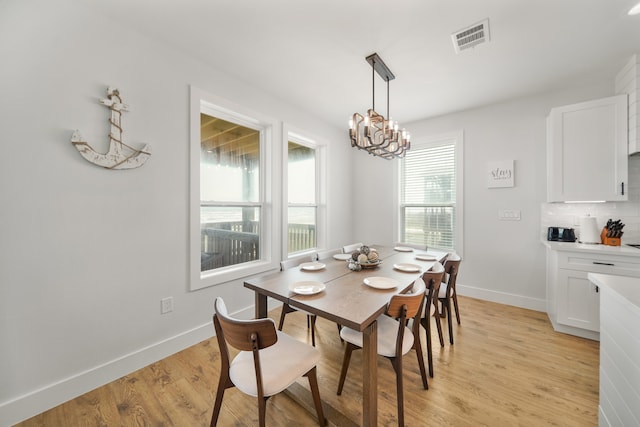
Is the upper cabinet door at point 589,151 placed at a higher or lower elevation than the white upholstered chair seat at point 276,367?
higher

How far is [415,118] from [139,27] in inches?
133

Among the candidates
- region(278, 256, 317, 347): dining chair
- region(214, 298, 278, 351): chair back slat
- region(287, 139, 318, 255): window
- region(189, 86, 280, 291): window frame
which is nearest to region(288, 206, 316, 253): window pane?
region(287, 139, 318, 255): window

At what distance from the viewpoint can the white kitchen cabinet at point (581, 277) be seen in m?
2.12

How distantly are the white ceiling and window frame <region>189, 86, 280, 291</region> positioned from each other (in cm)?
37

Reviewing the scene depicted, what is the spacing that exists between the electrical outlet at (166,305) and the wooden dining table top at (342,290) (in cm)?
84

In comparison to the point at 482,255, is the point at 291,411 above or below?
below

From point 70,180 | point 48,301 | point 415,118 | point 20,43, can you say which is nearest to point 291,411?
point 48,301

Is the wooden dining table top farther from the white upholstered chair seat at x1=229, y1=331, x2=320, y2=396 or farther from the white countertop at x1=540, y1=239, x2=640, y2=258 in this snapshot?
the white countertop at x1=540, y1=239, x2=640, y2=258

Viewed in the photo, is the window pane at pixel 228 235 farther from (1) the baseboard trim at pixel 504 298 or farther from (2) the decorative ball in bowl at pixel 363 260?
(1) the baseboard trim at pixel 504 298

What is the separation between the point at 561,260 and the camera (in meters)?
2.39

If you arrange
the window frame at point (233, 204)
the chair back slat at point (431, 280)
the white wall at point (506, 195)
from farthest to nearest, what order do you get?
1. the white wall at point (506, 195)
2. the window frame at point (233, 204)
3. the chair back slat at point (431, 280)

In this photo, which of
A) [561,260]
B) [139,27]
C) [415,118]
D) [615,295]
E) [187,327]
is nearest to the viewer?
[615,295]

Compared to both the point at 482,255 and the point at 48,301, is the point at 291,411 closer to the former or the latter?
the point at 48,301

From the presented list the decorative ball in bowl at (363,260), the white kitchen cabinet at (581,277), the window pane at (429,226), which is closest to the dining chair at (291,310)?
the decorative ball in bowl at (363,260)
